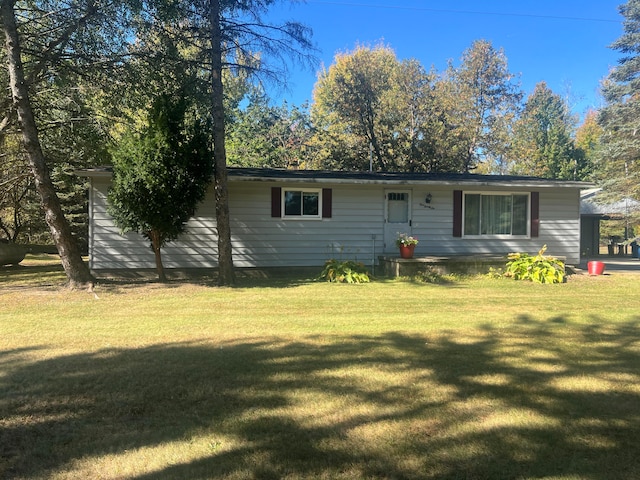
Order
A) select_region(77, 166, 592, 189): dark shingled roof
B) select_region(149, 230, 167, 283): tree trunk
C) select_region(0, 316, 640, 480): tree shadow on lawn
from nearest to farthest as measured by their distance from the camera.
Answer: select_region(0, 316, 640, 480): tree shadow on lawn
select_region(149, 230, 167, 283): tree trunk
select_region(77, 166, 592, 189): dark shingled roof

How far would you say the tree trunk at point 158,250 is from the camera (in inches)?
400

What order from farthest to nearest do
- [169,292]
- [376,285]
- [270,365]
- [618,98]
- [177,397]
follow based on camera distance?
[618,98] → [376,285] → [169,292] → [270,365] → [177,397]

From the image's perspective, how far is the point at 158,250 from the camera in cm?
1049

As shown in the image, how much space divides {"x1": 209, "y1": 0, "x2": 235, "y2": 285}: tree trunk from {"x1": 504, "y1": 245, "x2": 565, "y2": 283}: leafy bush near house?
269 inches

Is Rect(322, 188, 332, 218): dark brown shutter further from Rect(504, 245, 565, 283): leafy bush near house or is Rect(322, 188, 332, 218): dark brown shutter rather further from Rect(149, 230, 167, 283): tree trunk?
Rect(504, 245, 565, 283): leafy bush near house

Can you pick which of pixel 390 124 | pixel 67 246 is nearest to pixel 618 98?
pixel 390 124

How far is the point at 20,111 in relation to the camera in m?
9.25

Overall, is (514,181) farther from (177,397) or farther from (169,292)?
(177,397)

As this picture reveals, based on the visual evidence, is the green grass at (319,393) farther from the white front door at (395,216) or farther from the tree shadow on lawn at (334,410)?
the white front door at (395,216)

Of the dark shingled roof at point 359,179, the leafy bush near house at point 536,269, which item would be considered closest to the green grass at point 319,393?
the leafy bush near house at point 536,269

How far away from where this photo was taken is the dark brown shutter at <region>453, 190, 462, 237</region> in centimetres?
1303

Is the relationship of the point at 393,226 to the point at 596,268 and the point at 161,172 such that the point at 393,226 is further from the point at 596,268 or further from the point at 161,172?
the point at 161,172

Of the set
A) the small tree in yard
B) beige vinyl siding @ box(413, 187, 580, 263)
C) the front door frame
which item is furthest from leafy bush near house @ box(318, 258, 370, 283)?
the small tree in yard

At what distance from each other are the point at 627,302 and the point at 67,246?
431 inches
